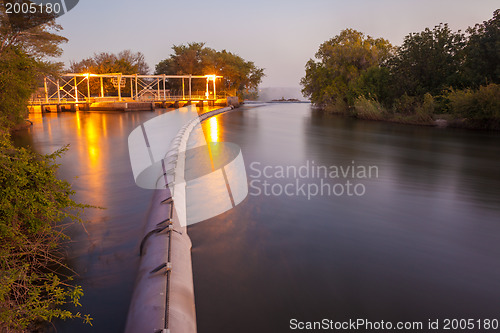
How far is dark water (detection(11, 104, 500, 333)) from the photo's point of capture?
3869 millimetres

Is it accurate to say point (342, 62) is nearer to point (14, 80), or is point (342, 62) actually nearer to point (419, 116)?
point (419, 116)

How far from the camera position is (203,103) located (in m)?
44.5

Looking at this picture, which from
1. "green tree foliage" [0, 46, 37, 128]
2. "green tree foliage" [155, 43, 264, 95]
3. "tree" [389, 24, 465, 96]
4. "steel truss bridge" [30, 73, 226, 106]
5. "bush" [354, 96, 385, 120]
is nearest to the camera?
"green tree foliage" [0, 46, 37, 128]

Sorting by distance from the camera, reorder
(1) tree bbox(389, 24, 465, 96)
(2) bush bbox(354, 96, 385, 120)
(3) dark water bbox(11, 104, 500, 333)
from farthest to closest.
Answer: (2) bush bbox(354, 96, 385, 120) → (1) tree bbox(389, 24, 465, 96) → (3) dark water bbox(11, 104, 500, 333)

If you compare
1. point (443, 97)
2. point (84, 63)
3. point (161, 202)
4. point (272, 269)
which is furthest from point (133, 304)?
point (84, 63)

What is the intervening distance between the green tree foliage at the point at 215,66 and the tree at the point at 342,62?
14321mm

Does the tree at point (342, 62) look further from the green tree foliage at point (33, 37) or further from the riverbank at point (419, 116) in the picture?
the green tree foliage at point (33, 37)

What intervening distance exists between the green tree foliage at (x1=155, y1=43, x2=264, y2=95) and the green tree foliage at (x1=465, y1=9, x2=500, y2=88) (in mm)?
34479

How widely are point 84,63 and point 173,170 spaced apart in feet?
220

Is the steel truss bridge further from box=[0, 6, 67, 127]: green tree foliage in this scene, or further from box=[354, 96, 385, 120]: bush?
box=[354, 96, 385, 120]: bush

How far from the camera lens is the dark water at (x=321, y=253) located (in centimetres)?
387

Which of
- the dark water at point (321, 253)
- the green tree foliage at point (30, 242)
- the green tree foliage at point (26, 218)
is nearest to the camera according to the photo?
the green tree foliage at point (30, 242)

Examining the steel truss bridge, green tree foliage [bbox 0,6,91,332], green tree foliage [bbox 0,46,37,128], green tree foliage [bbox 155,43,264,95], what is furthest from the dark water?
green tree foliage [bbox 155,43,264,95]

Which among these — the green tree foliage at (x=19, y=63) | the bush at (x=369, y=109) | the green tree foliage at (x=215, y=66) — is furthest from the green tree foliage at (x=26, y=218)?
the green tree foliage at (x=215, y=66)
